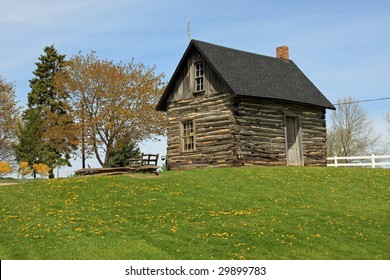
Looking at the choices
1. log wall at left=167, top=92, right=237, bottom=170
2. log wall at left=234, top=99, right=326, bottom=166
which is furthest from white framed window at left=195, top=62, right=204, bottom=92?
log wall at left=234, top=99, right=326, bottom=166

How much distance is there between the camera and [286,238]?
14.0 meters

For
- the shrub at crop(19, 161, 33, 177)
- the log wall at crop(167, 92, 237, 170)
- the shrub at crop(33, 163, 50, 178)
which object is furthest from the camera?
the shrub at crop(33, 163, 50, 178)

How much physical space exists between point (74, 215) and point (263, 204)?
6.88 metres

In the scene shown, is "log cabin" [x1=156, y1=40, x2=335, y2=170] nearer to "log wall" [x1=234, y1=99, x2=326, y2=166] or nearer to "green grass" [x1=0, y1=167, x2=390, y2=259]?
"log wall" [x1=234, y1=99, x2=326, y2=166]

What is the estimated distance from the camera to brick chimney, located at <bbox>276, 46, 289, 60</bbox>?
38781 millimetres

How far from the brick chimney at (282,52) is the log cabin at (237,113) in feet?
13.2

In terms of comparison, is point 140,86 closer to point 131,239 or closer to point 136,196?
point 136,196

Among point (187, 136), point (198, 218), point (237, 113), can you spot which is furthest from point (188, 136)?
point (198, 218)

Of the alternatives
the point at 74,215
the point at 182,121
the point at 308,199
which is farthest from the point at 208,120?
the point at 74,215

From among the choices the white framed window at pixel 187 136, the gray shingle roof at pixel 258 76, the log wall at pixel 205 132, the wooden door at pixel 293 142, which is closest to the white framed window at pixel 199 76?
the log wall at pixel 205 132

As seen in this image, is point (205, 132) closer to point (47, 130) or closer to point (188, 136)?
point (188, 136)

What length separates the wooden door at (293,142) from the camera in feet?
106

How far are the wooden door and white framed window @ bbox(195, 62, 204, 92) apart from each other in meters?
6.12

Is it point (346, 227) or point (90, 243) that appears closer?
A: point (90, 243)
